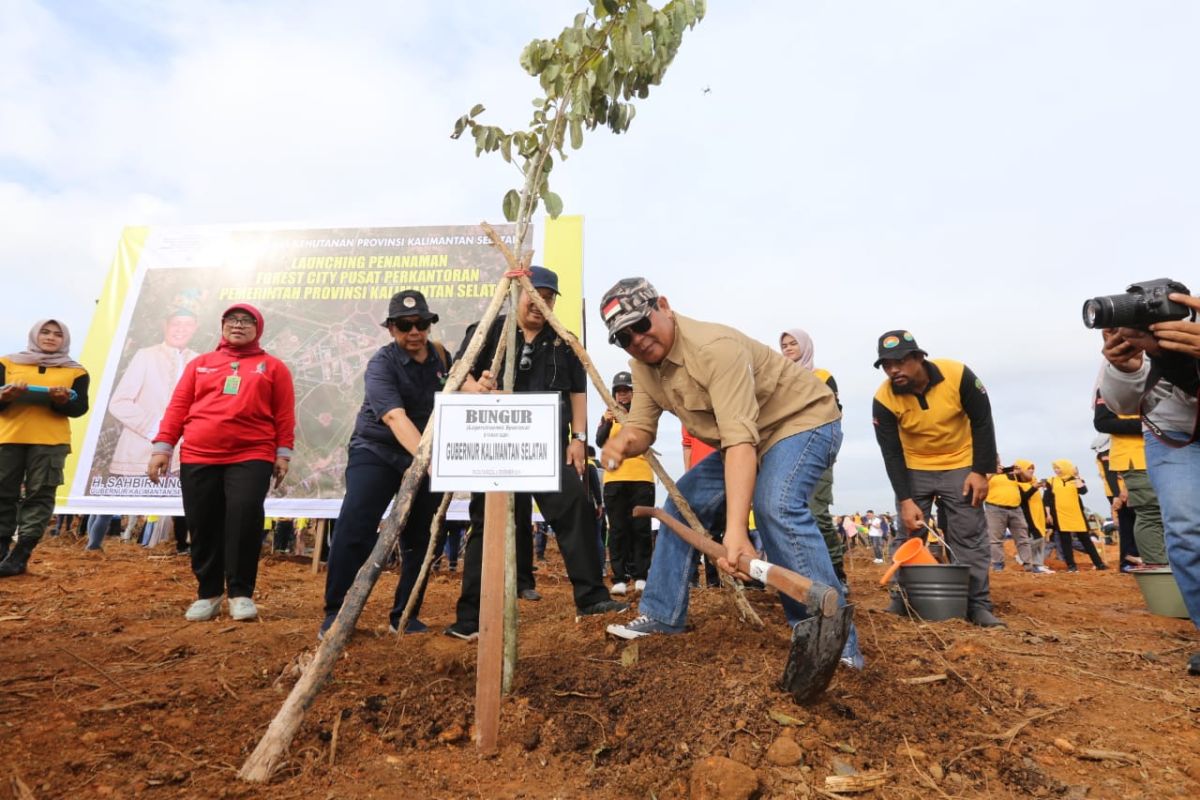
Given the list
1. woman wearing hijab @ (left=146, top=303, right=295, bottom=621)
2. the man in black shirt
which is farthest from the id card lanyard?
the man in black shirt

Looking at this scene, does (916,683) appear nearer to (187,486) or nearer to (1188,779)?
(1188,779)

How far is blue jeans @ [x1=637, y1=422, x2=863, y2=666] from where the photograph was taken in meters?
2.55

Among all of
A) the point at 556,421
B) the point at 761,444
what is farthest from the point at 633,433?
the point at 556,421

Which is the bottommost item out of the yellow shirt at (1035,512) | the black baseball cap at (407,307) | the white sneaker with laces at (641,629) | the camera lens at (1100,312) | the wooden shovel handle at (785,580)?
the white sneaker with laces at (641,629)

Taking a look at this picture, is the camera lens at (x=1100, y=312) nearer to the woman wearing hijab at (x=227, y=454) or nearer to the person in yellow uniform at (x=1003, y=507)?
the woman wearing hijab at (x=227, y=454)

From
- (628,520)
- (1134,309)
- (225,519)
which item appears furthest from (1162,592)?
(225,519)

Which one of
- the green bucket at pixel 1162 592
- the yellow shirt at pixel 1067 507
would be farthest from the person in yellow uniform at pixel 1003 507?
the green bucket at pixel 1162 592

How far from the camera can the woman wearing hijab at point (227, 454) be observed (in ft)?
12.5

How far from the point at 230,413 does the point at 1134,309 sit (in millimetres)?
4326

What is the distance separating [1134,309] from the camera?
228 centimetres

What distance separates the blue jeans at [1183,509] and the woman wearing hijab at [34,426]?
677 cm

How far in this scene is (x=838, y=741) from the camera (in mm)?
1880

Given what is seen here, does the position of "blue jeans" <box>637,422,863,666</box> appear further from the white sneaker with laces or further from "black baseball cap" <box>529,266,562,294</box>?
"black baseball cap" <box>529,266,562,294</box>

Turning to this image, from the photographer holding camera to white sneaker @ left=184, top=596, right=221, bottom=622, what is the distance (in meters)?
4.48
